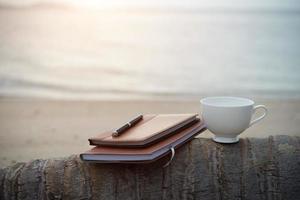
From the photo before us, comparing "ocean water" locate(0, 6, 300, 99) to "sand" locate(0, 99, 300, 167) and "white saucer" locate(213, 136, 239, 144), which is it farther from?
"white saucer" locate(213, 136, 239, 144)

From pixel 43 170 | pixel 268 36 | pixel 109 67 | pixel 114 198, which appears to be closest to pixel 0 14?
pixel 109 67

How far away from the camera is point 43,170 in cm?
96

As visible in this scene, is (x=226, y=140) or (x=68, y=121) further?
(x=68, y=121)

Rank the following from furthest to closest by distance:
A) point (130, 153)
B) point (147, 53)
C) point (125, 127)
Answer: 1. point (147, 53)
2. point (125, 127)
3. point (130, 153)

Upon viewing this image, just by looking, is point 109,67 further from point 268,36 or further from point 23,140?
point 268,36

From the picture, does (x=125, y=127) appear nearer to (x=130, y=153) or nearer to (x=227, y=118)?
(x=130, y=153)

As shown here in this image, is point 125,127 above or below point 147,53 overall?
below

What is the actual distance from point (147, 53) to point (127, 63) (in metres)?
0.07

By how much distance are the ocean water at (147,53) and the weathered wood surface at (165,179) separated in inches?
9.3

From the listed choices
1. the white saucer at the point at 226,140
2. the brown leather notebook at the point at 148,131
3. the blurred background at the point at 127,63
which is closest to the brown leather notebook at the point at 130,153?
the brown leather notebook at the point at 148,131

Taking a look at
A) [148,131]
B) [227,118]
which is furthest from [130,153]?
[227,118]

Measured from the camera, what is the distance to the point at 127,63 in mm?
1114

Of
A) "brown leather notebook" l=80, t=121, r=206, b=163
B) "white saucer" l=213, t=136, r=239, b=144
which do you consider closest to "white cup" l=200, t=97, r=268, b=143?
"white saucer" l=213, t=136, r=239, b=144

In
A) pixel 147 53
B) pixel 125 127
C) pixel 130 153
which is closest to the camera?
pixel 130 153
